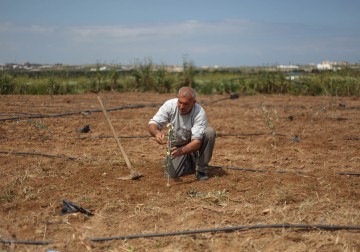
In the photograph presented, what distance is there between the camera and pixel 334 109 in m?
9.55

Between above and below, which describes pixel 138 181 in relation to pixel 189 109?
below

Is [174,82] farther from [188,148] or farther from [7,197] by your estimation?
[7,197]

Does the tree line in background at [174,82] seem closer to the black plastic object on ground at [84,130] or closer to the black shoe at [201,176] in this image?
the black plastic object on ground at [84,130]

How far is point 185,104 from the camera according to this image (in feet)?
13.3

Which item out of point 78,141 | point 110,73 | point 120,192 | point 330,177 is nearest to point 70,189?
point 120,192


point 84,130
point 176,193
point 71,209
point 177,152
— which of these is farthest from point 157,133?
point 84,130

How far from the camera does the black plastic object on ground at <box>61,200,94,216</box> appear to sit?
134 inches

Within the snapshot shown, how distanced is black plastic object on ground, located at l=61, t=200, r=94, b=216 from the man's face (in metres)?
1.34

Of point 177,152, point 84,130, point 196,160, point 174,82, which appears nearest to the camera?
point 177,152

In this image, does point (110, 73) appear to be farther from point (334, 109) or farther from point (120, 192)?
point (120, 192)

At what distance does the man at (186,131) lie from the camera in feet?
13.3

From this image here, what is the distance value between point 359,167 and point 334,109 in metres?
5.02

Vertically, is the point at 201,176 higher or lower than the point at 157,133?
lower

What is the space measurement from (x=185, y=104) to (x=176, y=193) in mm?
852
